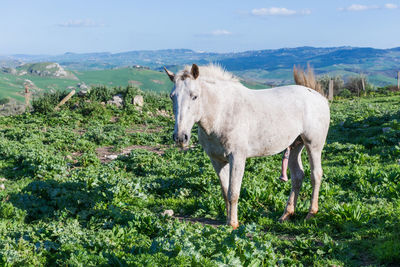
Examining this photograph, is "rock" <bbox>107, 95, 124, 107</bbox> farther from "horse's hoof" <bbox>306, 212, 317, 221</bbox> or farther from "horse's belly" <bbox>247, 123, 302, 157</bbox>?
"horse's hoof" <bbox>306, 212, 317, 221</bbox>

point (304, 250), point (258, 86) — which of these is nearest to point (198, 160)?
point (304, 250)

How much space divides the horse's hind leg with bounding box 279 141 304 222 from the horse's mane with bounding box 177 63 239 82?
1.80 meters

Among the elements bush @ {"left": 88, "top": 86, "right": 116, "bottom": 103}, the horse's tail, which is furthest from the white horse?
bush @ {"left": 88, "top": 86, "right": 116, "bottom": 103}

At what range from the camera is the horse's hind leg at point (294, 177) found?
237 inches

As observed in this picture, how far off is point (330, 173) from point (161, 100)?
1624cm

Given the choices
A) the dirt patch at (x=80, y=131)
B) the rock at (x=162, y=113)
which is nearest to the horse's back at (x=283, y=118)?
the dirt patch at (x=80, y=131)

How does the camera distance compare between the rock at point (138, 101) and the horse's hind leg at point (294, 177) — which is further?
the rock at point (138, 101)

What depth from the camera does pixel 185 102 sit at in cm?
459

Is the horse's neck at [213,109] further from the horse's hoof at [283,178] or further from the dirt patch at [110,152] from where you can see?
the dirt patch at [110,152]

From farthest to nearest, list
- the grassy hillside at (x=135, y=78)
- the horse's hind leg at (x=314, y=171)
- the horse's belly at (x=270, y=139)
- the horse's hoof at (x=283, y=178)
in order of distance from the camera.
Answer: the grassy hillside at (x=135, y=78), the horse's hoof at (x=283, y=178), the horse's hind leg at (x=314, y=171), the horse's belly at (x=270, y=139)

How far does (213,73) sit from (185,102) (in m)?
1.07

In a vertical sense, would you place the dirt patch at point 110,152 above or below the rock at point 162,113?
below

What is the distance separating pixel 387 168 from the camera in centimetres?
812

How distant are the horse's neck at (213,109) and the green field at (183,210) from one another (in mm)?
1498
